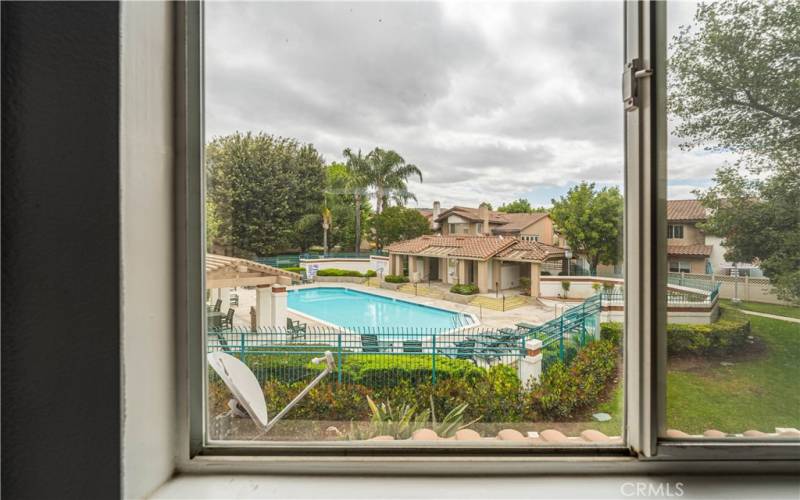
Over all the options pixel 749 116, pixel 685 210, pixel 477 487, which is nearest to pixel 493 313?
pixel 477 487

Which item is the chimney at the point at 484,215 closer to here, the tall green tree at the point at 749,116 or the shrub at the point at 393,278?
the shrub at the point at 393,278

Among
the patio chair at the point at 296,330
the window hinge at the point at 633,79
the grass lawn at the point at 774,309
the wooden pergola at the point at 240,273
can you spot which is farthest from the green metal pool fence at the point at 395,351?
the window hinge at the point at 633,79

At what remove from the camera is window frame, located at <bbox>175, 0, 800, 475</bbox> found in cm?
64

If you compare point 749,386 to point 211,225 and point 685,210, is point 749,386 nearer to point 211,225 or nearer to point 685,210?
point 685,210

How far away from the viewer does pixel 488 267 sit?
0.74 metres

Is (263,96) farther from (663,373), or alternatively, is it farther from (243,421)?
(663,373)

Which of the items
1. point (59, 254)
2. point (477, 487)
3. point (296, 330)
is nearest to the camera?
point (59, 254)

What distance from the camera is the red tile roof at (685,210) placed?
666mm

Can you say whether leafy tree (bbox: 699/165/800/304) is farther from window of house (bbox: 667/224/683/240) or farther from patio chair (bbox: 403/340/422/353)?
patio chair (bbox: 403/340/422/353)

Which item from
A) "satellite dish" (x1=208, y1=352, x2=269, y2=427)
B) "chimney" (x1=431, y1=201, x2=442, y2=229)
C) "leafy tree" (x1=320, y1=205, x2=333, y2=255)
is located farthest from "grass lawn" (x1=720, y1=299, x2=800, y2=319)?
"satellite dish" (x1=208, y1=352, x2=269, y2=427)

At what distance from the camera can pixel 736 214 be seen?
69 centimetres

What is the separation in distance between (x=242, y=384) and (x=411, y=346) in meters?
0.34

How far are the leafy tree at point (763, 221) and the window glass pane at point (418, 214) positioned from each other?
0.20 m

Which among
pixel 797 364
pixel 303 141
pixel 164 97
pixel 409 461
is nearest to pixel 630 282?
pixel 797 364
